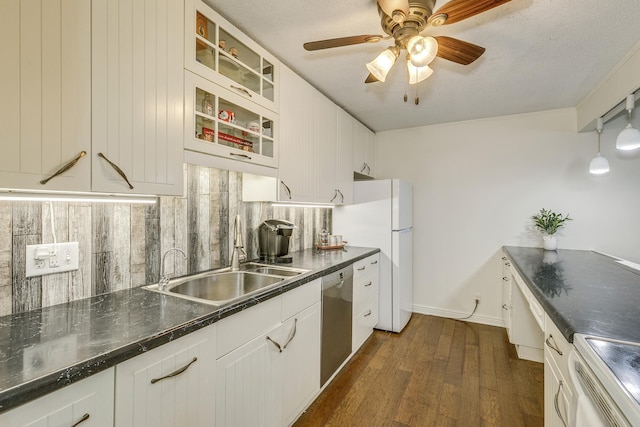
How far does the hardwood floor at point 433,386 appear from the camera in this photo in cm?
181

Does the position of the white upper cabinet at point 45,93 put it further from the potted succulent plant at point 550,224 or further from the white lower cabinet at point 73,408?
the potted succulent plant at point 550,224

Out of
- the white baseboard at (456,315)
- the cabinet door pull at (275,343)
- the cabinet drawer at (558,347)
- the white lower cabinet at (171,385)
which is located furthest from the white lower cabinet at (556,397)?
the white baseboard at (456,315)

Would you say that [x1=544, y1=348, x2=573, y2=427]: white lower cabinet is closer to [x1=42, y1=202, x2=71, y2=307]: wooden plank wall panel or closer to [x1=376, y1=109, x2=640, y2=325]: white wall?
[x1=42, y1=202, x2=71, y2=307]: wooden plank wall panel

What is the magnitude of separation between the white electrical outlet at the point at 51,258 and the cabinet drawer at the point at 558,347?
1.95 meters

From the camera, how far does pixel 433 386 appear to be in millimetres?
2135

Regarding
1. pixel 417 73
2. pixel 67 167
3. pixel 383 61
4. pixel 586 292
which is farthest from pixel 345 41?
pixel 586 292

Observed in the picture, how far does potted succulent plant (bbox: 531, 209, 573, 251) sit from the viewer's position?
284 centimetres

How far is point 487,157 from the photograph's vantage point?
3.29 m

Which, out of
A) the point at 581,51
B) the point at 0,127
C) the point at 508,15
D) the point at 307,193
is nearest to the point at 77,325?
the point at 0,127

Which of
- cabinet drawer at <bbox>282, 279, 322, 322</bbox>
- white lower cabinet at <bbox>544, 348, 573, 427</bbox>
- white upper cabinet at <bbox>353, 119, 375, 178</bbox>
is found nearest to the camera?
white lower cabinet at <bbox>544, 348, 573, 427</bbox>

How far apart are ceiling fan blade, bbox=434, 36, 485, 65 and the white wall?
203cm

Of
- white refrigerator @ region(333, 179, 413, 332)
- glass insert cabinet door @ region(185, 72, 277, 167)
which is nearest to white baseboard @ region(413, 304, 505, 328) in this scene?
white refrigerator @ region(333, 179, 413, 332)

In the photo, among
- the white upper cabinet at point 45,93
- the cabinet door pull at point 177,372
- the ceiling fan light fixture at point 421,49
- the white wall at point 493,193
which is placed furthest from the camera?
the white wall at point 493,193

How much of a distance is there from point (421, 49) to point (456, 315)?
3.03 meters
